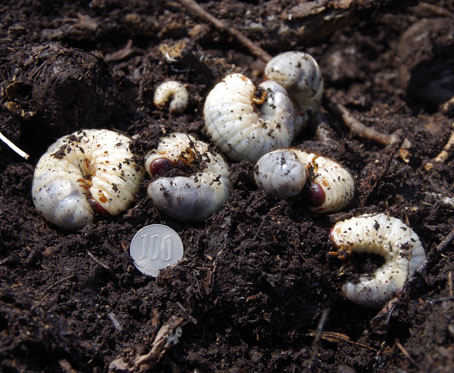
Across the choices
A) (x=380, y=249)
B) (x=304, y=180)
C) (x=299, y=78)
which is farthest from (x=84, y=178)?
(x=380, y=249)

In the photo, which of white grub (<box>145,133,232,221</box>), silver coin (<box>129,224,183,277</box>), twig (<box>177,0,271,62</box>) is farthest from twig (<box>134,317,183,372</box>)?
twig (<box>177,0,271,62</box>)

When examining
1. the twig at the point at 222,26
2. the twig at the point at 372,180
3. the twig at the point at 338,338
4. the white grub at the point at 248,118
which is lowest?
the twig at the point at 338,338

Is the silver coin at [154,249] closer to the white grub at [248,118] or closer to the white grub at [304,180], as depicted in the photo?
the white grub at [304,180]

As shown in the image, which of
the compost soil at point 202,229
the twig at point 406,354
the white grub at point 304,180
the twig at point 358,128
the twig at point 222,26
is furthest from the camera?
the twig at point 222,26

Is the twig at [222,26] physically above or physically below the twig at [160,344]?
above

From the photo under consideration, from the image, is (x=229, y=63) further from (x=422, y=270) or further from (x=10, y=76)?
(x=422, y=270)

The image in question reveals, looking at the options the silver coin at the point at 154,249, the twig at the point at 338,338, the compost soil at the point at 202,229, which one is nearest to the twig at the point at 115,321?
the compost soil at the point at 202,229

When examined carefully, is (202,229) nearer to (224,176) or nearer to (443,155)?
(224,176)
